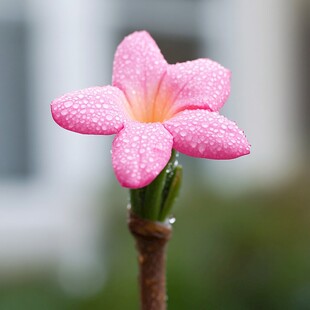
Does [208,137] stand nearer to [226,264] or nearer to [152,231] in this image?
[152,231]

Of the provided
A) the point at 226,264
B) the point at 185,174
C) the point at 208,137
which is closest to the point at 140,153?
the point at 208,137

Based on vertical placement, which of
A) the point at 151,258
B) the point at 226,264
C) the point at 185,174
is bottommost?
the point at 185,174

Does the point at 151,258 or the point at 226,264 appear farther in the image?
the point at 226,264

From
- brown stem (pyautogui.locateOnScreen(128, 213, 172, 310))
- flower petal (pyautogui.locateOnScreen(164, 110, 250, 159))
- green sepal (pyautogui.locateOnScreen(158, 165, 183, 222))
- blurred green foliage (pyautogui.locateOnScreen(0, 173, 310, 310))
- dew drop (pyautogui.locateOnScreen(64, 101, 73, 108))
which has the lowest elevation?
blurred green foliage (pyautogui.locateOnScreen(0, 173, 310, 310))

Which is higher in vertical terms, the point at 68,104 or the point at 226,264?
the point at 68,104

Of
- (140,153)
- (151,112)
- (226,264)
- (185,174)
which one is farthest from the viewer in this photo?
(185,174)

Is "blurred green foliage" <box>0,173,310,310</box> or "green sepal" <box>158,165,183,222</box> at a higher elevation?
"green sepal" <box>158,165,183,222</box>

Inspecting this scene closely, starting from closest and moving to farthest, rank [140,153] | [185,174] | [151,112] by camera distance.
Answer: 1. [140,153]
2. [151,112]
3. [185,174]

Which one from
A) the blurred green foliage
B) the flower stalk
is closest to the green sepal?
the flower stalk

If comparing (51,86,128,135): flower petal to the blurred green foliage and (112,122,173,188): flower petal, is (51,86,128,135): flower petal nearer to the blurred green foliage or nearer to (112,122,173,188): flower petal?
(112,122,173,188): flower petal
